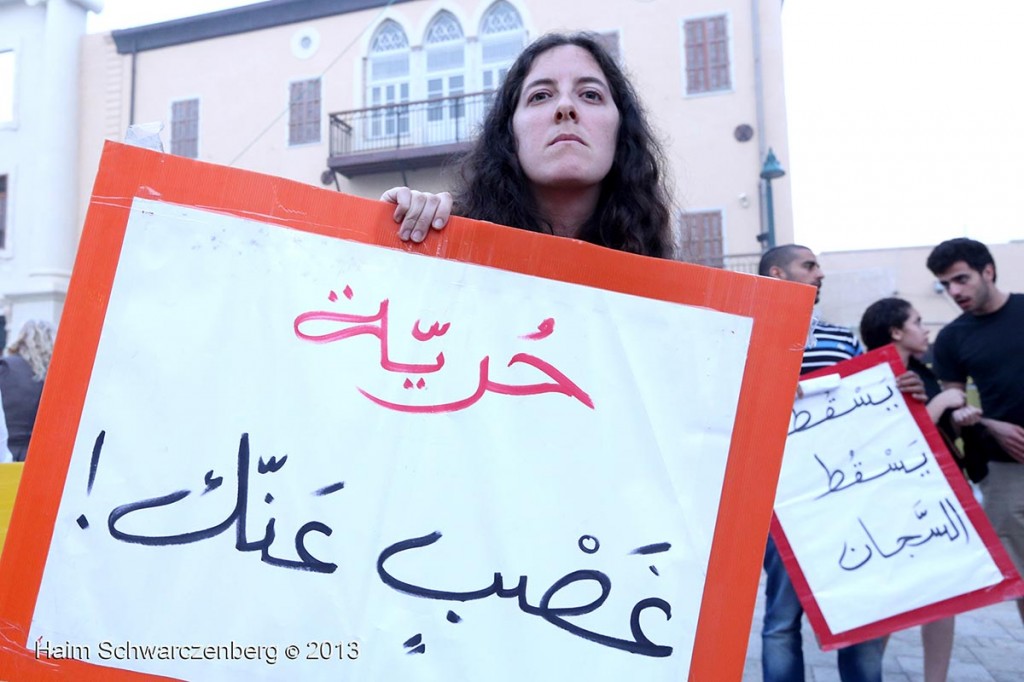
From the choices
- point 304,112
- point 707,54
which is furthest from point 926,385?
point 304,112

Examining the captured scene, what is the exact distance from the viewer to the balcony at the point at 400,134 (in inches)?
608

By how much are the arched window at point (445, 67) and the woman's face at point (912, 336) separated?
1283 centimetres

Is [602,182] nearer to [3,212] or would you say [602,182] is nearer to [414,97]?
[414,97]

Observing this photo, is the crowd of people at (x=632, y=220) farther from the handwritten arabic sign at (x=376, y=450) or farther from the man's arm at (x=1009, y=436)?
the handwritten arabic sign at (x=376, y=450)

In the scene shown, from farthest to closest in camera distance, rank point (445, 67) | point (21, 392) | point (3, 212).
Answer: point (3, 212) < point (445, 67) < point (21, 392)

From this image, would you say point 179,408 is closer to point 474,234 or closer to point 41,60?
point 474,234

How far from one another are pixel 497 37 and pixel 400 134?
273 centimetres

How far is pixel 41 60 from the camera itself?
17.5 metres

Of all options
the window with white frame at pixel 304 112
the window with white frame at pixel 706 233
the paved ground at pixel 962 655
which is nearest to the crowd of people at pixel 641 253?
the paved ground at pixel 962 655

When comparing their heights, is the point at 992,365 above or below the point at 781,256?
below

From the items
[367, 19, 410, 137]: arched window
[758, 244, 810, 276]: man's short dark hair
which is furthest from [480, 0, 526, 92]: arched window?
[758, 244, 810, 276]: man's short dark hair

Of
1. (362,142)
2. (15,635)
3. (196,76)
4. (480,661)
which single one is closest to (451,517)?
(480,661)

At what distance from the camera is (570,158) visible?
158 centimetres

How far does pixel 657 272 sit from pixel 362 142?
1581 centimetres
